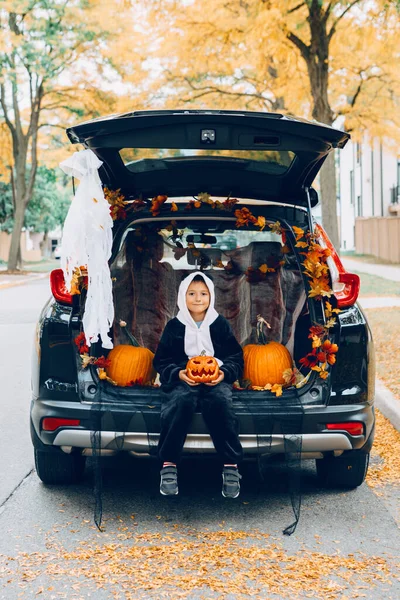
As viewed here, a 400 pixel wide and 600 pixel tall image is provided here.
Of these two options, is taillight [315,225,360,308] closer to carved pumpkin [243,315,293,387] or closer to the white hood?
carved pumpkin [243,315,293,387]

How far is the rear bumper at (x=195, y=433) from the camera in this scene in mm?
4434

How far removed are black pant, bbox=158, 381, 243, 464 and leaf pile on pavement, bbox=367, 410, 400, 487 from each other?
126 cm

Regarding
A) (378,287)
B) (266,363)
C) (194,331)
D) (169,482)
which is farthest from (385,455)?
(378,287)

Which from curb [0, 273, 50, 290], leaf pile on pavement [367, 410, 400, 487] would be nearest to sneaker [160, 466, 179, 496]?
leaf pile on pavement [367, 410, 400, 487]

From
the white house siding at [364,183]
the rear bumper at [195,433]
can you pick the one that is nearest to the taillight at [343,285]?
the rear bumper at [195,433]

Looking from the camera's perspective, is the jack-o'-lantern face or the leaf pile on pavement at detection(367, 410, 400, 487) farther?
the leaf pile on pavement at detection(367, 410, 400, 487)

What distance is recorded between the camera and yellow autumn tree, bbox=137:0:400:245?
14.7 m

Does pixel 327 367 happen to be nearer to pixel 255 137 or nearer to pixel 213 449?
pixel 213 449

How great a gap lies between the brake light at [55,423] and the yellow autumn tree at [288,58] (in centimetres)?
877

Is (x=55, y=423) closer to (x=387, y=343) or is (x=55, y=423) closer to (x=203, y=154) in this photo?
(x=203, y=154)

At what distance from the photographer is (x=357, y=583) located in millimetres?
3678

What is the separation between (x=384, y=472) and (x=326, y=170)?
1331cm

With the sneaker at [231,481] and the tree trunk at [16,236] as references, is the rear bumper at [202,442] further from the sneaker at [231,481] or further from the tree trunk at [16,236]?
the tree trunk at [16,236]

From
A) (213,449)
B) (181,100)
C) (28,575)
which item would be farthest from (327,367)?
(181,100)
